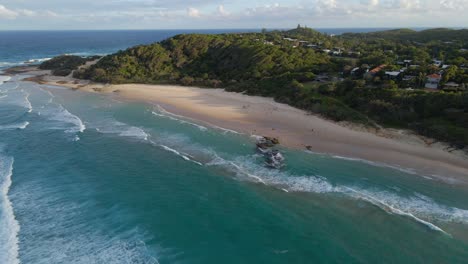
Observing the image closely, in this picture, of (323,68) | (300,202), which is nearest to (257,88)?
(323,68)

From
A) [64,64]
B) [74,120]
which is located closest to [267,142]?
[74,120]

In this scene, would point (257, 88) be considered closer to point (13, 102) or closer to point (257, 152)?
point (257, 152)

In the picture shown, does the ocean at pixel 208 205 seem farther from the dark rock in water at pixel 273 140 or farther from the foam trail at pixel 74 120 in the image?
the foam trail at pixel 74 120

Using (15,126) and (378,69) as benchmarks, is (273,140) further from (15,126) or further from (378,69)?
(15,126)

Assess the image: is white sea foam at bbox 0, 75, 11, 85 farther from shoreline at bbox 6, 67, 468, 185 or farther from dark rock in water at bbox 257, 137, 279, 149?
dark rock in water at bbox 257, 137, 279, 149

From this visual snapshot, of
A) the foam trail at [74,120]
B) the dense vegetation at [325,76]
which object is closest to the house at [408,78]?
the dense vegetation at [325,76]

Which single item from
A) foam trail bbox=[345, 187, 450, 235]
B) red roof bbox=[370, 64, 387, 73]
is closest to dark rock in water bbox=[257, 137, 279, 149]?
foam trail bbox=[345, 187, 450, 235]
